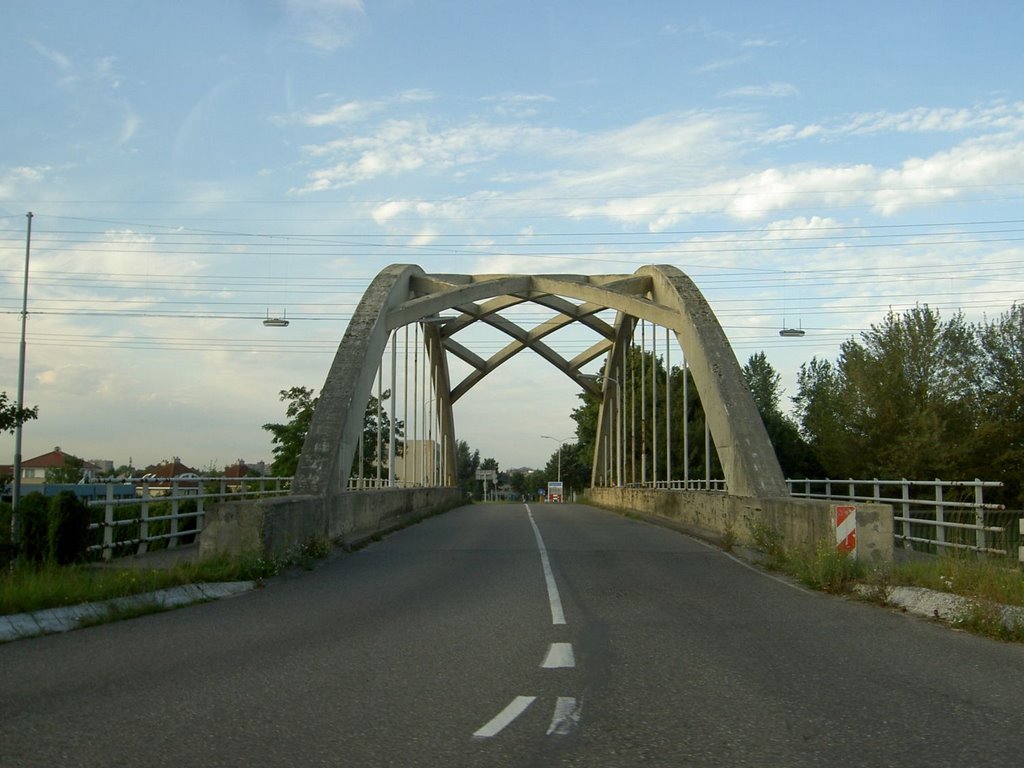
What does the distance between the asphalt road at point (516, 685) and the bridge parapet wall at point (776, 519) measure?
214 cm

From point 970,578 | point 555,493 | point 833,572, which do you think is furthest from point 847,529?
point 555,493

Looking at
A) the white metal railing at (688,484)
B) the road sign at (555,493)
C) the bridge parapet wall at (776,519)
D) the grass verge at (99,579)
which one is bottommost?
the road sign at (555,493)

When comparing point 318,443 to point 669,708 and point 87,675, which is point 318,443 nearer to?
point 87,675

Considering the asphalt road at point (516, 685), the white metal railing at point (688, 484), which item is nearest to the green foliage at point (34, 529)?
the asphalt road at point (516, 685)

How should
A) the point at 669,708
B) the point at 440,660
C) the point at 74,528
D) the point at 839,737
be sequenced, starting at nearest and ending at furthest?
the point at 839,737, the point at 669,708, the point at 440,660, the point at 74,528

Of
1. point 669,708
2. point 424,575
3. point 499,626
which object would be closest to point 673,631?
point 499,626

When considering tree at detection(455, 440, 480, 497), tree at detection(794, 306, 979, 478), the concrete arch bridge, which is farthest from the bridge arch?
tree at detection(455, 440, 480, 497)

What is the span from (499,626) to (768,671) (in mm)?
2869

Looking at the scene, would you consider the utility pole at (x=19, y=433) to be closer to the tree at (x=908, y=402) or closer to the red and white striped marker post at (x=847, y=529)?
the red and white striped marker post at (x=847, y=529)

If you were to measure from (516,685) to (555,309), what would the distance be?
38.7 meters

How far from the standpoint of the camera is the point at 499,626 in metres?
9.23

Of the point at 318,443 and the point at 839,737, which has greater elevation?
the point at 318,443

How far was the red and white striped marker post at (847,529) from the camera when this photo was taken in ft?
43.1

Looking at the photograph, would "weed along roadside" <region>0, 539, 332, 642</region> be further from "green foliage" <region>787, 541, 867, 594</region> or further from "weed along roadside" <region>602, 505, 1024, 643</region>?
"weed along roadside" <region>602, 505, 1024, 643</region>
